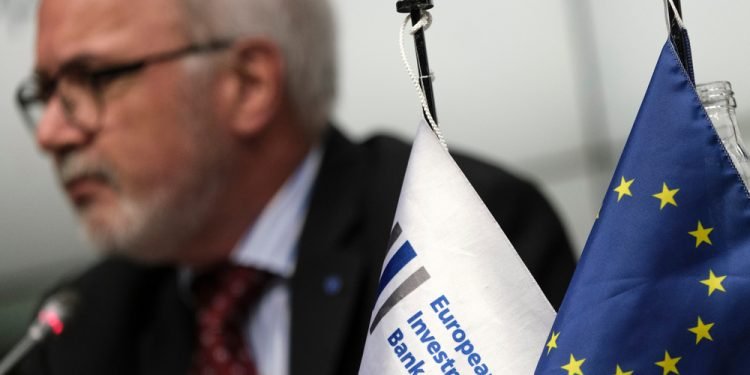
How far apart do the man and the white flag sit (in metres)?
0.68

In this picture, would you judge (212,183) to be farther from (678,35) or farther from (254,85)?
(678,35)

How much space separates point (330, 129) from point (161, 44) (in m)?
0.27

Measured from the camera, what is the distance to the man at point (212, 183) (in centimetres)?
148

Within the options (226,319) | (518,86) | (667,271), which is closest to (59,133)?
(226,319)

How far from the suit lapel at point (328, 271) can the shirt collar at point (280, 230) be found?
0.10ft

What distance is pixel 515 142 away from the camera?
207cm

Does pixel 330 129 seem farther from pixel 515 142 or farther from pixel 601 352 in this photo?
pixel 601 352

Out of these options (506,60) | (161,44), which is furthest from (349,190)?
(506,60)

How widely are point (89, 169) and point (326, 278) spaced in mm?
325

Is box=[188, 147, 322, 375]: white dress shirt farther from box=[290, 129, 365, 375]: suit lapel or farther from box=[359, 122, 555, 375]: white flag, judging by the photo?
box=[359, 122, 555, 375]: white flag

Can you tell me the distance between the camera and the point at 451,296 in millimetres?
711

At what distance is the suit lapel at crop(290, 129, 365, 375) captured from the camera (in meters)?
1.38

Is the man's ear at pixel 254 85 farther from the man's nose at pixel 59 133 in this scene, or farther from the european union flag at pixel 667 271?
the european union flag at pixel 667 271

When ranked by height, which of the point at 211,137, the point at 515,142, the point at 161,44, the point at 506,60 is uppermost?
the point at 161,44
